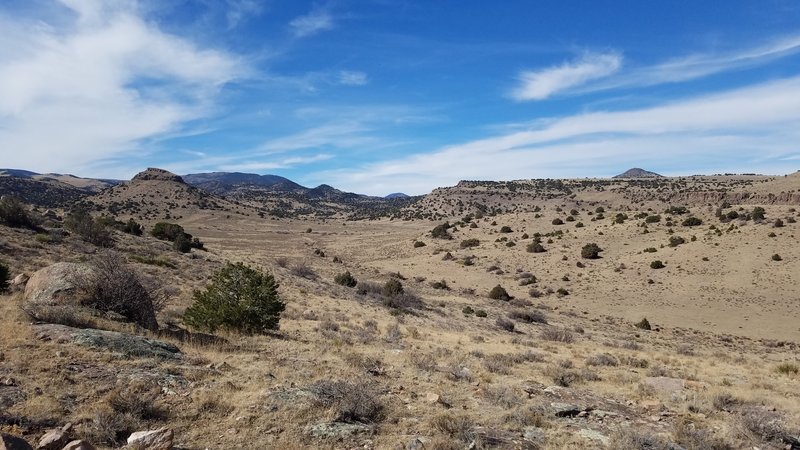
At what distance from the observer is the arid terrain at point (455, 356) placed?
7160 mm

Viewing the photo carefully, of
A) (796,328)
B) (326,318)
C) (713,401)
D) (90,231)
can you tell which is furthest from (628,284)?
(90,231)

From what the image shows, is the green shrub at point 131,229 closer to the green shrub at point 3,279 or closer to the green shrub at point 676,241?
the green shrub at point 3,279

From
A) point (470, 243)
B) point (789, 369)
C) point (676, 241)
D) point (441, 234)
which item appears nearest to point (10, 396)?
point (789, 369)

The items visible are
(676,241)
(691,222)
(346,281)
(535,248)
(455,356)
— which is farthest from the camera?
(691,222)

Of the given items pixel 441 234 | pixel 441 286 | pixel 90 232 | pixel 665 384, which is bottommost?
pixel 441 286

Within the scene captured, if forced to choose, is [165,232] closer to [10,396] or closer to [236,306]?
[236,306]

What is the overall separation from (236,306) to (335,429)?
956 centimetres

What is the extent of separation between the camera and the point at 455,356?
46.8ft

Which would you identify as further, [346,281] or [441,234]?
[441,234]

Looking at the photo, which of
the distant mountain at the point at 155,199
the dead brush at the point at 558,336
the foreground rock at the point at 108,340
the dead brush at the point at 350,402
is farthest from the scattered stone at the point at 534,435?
the distant mountain at the point at 155,199

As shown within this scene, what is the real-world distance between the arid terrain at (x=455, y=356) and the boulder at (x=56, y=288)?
0.74 metres

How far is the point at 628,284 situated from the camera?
4053 centimetres

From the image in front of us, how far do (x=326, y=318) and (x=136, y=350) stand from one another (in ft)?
39.7

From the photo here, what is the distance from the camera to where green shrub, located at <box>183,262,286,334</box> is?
48.8 ft
